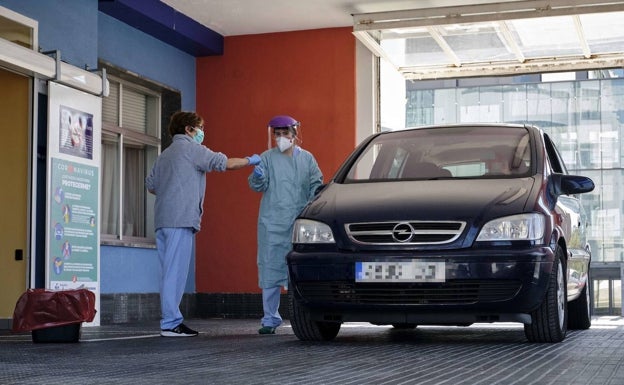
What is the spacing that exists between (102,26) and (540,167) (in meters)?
6.63

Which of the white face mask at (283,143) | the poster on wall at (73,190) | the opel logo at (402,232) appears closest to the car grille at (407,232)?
the opel logo at (402,232)

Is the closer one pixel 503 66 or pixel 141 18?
pixel 141 18

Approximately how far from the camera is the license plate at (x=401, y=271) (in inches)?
250

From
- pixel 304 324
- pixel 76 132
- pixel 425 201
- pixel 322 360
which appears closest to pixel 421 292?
pixel 425 201

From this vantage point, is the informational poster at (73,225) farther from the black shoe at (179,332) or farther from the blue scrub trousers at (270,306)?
the blue scrub trousers at (270,306)

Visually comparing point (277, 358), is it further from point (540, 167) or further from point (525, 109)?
point (525, 109)

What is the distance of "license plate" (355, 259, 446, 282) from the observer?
250 inches

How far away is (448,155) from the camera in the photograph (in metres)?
7.58

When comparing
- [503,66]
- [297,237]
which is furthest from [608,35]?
[297,237]

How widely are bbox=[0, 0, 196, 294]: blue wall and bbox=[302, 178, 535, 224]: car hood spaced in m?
4.52

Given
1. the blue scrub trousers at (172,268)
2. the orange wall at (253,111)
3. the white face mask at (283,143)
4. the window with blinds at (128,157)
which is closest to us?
the blue scrub trousers at (172,268)

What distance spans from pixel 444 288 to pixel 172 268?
8.47 ft

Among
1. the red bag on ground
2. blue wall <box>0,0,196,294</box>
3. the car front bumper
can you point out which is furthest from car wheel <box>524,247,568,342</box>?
blue wall <box>0,0,196,294</box>

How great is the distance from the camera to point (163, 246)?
835cm
